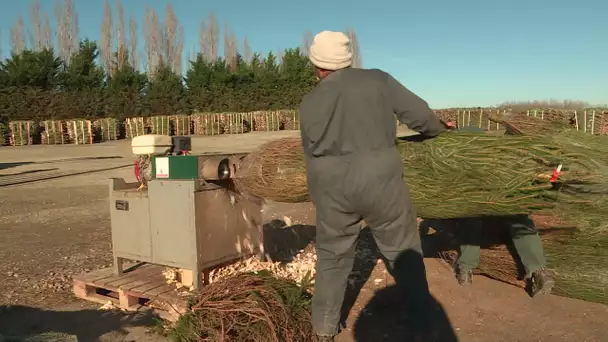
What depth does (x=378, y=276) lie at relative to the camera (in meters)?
4.28

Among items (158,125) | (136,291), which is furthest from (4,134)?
(136,291)

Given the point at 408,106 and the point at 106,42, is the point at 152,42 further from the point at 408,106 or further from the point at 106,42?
the point at 408,106

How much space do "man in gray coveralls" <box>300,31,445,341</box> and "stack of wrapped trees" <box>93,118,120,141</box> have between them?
25.4m

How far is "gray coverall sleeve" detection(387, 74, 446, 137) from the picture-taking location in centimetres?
254

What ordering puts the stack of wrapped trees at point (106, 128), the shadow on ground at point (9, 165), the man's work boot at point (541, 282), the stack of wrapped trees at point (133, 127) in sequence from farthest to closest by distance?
1. the stack of wrapped trees at point (133, 127)
2. the stack of wrapped trees at point (106, 128)
3. the shadow on ground at point (9, 165)
4. the man's work boot at point (541, 282)

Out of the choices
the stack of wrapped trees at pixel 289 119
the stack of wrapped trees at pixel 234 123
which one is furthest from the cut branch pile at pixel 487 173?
the stack of wrapped trees at pixel 289 119

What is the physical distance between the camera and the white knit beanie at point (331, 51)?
2.66 metres

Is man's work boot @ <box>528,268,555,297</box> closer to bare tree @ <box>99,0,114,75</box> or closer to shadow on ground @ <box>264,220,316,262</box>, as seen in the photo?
shadow on ground @ <box>264,220,316,262</box>

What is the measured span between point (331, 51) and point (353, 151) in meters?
0.57

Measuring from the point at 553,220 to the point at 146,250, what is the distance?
293 centimetres

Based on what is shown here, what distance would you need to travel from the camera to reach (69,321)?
359 centimetres

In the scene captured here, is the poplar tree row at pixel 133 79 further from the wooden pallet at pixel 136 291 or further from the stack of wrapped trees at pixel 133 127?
the wooden pallet at pixel 136 291

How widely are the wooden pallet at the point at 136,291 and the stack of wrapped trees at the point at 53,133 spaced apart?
22102 millimetres

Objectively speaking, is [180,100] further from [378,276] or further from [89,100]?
[378,276]
